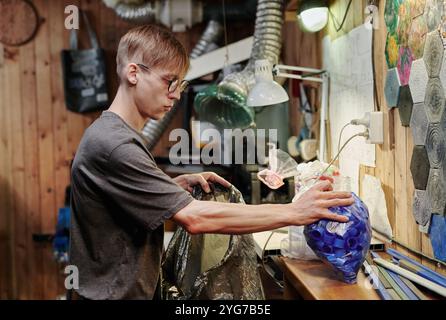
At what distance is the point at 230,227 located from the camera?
109 centimetres

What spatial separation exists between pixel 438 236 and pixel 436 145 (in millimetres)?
271

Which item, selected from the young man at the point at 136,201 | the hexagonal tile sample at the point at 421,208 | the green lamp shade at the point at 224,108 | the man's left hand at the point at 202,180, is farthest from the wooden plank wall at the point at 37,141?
the hexagonal tile sample at the point at 421,208

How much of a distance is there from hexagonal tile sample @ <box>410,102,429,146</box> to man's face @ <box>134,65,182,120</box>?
77cm

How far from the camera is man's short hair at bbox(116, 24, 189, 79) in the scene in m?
1.20

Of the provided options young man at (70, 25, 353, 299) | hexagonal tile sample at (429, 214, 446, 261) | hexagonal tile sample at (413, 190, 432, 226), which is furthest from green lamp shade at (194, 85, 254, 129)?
hexagonal tile sample at (429, 214, 446, 261)

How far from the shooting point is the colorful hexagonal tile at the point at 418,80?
1303mm

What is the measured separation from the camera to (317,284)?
1.22 m

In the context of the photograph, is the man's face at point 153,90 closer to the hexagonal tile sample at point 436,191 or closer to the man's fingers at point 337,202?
the man's fingers at point 337,202

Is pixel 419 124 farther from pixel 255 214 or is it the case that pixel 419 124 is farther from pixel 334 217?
pixel 255 214

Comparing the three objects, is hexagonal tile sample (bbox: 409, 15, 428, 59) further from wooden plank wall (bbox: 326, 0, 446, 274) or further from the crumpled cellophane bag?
the crumpled cellophane bag

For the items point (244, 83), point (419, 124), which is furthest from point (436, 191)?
point (244, 83)

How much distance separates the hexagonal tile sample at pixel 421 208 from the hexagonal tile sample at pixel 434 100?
24cm
